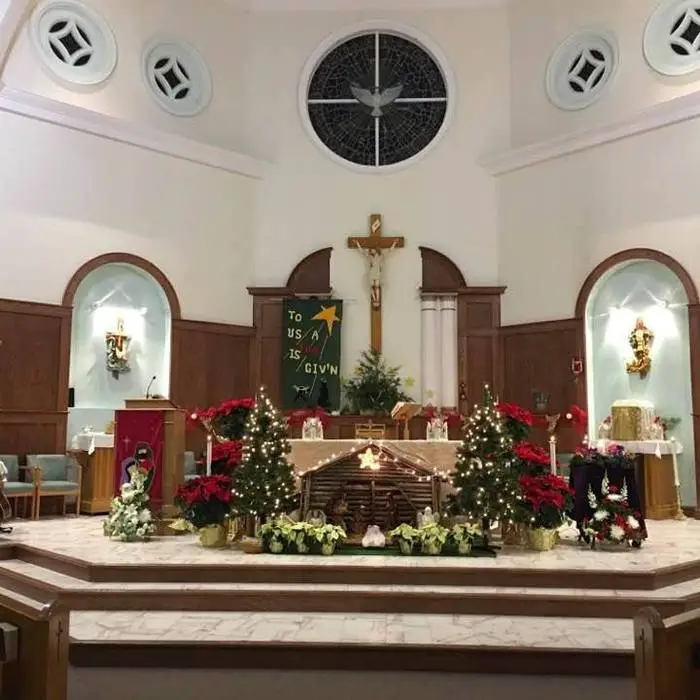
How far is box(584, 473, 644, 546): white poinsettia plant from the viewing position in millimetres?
6699

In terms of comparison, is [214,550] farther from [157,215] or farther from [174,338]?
[157,215]

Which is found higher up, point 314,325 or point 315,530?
point 314,325

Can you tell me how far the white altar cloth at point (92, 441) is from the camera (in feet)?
32.1

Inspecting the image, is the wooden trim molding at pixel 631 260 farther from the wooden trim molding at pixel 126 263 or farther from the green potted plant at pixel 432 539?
the wooden trim molding at pixel 126 263

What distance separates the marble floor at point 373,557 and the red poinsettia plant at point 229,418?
1.06 metres

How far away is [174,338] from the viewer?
11.3 meters

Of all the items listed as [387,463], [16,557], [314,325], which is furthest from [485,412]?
[314,325]

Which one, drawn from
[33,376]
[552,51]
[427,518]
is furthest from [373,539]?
[552,51]

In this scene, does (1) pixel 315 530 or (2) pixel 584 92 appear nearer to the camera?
(1) pixel 315 530

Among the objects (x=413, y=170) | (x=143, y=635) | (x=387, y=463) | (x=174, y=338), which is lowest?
(x=143, y=635)

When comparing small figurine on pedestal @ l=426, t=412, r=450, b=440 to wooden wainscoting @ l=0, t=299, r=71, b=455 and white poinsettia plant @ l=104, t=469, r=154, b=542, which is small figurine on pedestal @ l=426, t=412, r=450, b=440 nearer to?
white poinsettia plant @ l=104, t=469, r=154, b=542

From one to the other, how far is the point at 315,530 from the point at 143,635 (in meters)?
1.97

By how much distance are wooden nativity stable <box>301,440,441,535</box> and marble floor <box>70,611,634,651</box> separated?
1920mm

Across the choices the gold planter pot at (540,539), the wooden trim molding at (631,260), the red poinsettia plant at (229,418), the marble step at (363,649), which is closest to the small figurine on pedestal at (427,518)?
the gold planter pot at (540,539)
